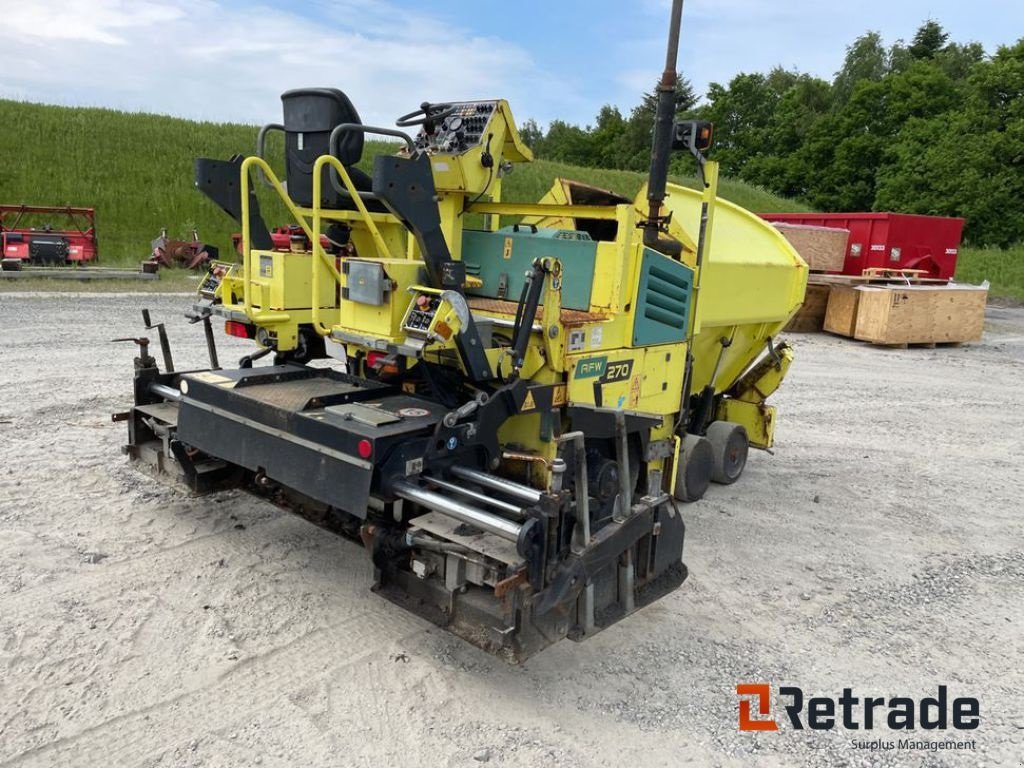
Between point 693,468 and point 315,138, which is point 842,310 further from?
point 315,138

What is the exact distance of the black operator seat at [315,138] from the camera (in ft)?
13.9

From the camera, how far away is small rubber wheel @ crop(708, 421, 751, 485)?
5906mm

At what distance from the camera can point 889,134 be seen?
131 feet

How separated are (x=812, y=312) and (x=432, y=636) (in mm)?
13236

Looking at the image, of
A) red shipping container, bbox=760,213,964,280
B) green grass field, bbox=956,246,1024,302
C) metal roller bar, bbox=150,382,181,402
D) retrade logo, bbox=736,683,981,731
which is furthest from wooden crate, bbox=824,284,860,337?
metal roller bar, bbox=150,382,181,402

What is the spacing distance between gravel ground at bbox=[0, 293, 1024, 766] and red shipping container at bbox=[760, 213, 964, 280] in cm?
996

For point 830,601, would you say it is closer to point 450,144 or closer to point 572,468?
point 572,468

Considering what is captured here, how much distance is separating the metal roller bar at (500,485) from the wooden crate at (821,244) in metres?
13.2

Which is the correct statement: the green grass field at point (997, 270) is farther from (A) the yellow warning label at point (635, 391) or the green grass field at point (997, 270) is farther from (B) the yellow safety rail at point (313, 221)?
(B) the yellow safety rail at point (313, 221)

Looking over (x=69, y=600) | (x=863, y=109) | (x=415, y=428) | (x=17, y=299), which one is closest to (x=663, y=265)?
(x=415, y=428)

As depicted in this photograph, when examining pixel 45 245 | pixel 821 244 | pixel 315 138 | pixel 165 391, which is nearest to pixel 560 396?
pixel 315 138

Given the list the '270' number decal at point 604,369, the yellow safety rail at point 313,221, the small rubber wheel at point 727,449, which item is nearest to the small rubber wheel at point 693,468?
the small rubber wheel at point 727,449

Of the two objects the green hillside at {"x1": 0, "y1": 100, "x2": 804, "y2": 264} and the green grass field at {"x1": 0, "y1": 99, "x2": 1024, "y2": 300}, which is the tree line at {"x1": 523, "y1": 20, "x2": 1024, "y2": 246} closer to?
the green grass field at {"x1": 0, "y1": 99, "x2": 1024, "y2": 300}

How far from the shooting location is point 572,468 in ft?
13.1
